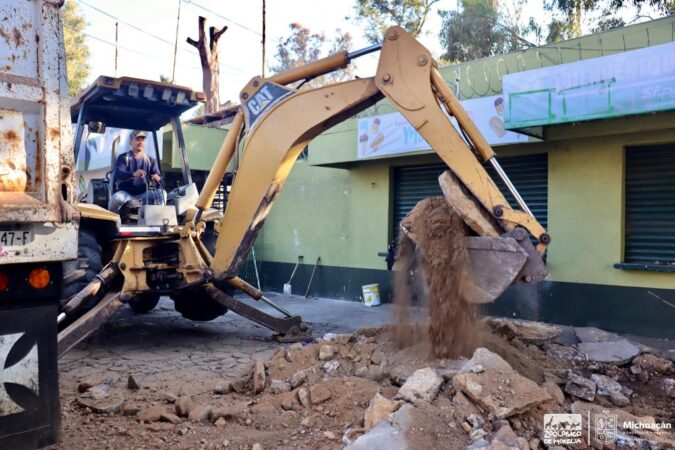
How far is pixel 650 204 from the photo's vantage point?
293 inches

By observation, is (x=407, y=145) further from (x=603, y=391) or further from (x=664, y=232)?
(x=603, y=391)

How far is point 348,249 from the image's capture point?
1098cm

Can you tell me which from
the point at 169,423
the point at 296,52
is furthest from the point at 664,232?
the point at 296,52

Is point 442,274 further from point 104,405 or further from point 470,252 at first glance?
point 104,405

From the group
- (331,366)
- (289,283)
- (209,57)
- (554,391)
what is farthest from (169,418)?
(209,57)

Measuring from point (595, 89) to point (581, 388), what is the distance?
378 cm

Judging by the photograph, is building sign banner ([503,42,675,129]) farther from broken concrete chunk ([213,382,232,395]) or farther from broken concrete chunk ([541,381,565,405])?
broken concrete chunk ([213,382,232,395])

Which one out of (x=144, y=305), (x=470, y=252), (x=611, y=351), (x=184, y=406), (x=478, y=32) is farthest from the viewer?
(x=478, y=32)

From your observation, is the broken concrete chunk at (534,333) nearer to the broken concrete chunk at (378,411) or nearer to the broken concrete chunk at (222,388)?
the broken concrete chunk at (378,411)

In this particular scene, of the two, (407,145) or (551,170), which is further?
(407,145)

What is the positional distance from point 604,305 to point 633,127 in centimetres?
240

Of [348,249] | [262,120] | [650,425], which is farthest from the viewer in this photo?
[348,249]

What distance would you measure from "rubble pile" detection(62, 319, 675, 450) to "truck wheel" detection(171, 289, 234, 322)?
2.19 meters

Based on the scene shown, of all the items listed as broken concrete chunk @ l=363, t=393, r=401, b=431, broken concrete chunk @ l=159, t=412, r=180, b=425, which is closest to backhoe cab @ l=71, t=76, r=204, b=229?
broken concrete chunk @ l=159, t=412, r=180, b=425
